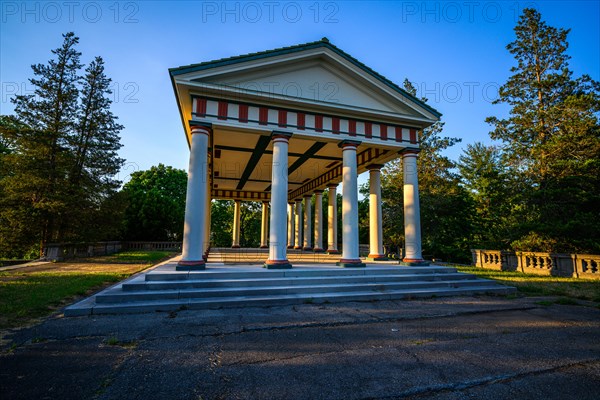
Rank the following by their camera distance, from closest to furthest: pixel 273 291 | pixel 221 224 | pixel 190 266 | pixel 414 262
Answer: pixel 273 291 → pixel 190 266 → pixel 414 262 → pixel 221 224

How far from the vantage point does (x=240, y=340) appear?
461cm

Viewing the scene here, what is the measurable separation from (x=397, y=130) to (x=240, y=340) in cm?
1006

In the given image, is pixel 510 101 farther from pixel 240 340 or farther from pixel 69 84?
pixel 69 84

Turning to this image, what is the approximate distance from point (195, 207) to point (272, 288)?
11.3 ft

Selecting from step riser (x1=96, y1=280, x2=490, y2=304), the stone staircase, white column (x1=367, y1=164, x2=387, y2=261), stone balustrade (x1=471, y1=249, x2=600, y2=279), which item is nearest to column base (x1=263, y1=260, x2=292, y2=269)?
the stone staircase

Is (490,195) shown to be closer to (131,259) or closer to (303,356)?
(303,356)

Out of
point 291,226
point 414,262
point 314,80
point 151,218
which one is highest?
point 314,80

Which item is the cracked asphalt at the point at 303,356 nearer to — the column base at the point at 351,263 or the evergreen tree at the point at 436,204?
the column base at the point at 351,263

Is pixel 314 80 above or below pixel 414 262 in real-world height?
above

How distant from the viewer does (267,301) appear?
724 cm

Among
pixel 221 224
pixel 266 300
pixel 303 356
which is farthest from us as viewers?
pixel 221 224

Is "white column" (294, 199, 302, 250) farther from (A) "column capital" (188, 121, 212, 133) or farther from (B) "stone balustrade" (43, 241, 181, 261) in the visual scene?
(B) "stone balustrade" (43, 241, 181, 261)

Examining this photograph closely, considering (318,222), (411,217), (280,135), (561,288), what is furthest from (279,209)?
(318,222)

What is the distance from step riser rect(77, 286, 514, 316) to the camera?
6.32 m
